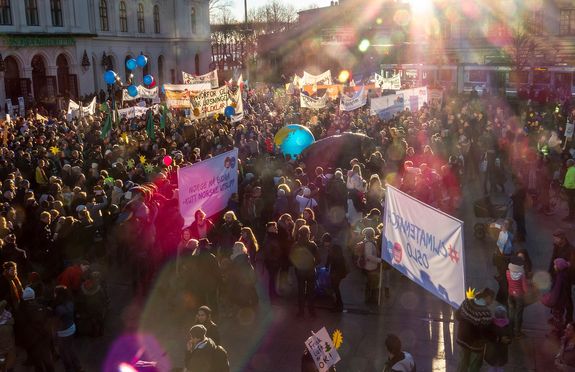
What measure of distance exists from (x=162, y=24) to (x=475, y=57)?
28543 millimetres

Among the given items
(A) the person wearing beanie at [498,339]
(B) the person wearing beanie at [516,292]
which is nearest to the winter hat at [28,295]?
(A) the person wearing beanie at [498,339]

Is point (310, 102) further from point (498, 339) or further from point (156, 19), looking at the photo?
point (156, 19)

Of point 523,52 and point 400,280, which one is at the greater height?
point 523,52

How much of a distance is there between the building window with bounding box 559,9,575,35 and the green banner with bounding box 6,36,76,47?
3890 cm

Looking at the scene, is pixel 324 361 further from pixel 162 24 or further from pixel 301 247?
pixel 162 24

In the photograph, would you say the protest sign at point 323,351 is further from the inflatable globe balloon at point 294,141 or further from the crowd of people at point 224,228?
the inflatable globe balloon at point 294,141

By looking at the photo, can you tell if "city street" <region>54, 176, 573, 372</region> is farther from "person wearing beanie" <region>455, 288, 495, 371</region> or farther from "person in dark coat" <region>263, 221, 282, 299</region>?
"person wearing beanie" <region>455, 288, 495, 371</region>

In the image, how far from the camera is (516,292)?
812 cm

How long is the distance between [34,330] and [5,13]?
37160 millimetres

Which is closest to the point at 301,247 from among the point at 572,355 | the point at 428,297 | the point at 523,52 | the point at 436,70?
the point at 428,297

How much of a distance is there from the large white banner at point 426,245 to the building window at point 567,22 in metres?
49.2

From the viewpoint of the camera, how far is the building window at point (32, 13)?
4053cm

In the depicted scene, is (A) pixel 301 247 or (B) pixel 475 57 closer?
(A) pixel 301 247

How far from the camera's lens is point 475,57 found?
55.3 metres
